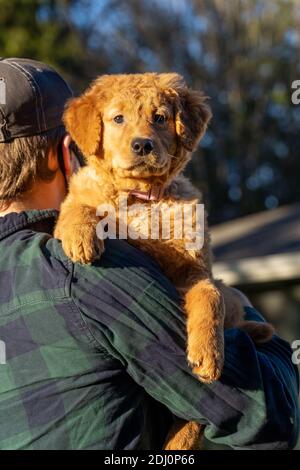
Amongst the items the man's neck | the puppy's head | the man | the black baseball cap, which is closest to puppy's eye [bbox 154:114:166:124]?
the puppy's head

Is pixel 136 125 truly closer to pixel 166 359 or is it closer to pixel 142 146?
pixel 142 146

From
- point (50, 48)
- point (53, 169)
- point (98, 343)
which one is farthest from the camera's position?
point (50, 48)

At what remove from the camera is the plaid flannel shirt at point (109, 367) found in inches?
99.2

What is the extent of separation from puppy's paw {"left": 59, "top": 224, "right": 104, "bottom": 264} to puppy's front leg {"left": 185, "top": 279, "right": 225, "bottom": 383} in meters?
0.37

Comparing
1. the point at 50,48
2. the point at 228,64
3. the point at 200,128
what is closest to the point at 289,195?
the point at 228,64

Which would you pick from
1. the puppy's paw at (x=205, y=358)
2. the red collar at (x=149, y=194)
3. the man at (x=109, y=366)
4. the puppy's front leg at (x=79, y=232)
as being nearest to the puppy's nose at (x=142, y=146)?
the red collar at (x=149, y=194)

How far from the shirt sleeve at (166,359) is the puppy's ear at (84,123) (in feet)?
2.78

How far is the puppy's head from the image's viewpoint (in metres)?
3.27

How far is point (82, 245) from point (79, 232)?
0.17 metres

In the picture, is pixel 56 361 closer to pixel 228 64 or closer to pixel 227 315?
pixel 227 315

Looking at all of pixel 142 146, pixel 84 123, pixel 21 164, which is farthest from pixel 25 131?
pixel 142 146

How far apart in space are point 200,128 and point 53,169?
2.52 feet

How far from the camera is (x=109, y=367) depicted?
2.58 metres

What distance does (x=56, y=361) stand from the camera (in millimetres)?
2592
